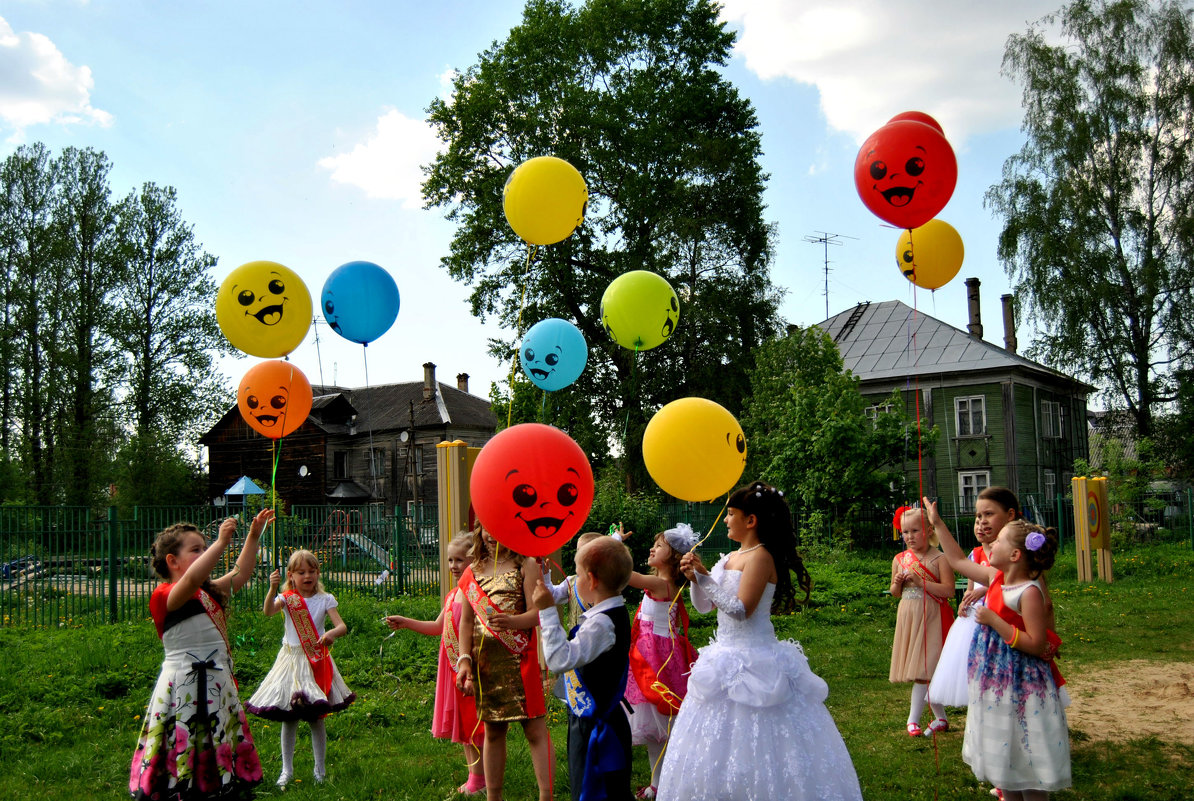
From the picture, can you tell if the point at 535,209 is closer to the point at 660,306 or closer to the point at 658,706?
the point at 660,306

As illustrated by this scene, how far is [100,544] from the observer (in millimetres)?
11609

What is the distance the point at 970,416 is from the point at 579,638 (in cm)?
2970

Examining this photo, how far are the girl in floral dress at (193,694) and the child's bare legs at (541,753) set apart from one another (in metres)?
1.42

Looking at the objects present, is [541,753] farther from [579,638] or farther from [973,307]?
[973,307]

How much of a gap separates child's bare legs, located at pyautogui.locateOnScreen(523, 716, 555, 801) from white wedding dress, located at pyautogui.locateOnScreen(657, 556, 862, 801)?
88 centimetres

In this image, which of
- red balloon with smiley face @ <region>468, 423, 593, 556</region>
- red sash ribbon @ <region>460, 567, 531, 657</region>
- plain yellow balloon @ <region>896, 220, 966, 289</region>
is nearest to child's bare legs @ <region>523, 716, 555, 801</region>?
red sash ribbon @ <region>460, 567, 531, 657</region>

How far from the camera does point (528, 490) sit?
13.2ft

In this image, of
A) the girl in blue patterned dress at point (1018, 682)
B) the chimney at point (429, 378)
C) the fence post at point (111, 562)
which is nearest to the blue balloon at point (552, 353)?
the girl in blue patterned dress at point (1018, 682)

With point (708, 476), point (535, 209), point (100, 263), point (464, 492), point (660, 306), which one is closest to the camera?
point (708, 476)

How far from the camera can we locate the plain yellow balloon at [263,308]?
586cm

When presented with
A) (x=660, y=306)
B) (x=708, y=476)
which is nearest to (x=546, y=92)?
(x=660, y=306)

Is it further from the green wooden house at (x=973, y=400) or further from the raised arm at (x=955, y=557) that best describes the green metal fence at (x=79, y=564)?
the green wooden house at (x=973, y=400)

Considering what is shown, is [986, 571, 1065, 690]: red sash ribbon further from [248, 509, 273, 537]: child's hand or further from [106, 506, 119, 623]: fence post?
[106, 506, 119, 623]: fence post

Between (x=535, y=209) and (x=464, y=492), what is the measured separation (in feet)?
10.3
